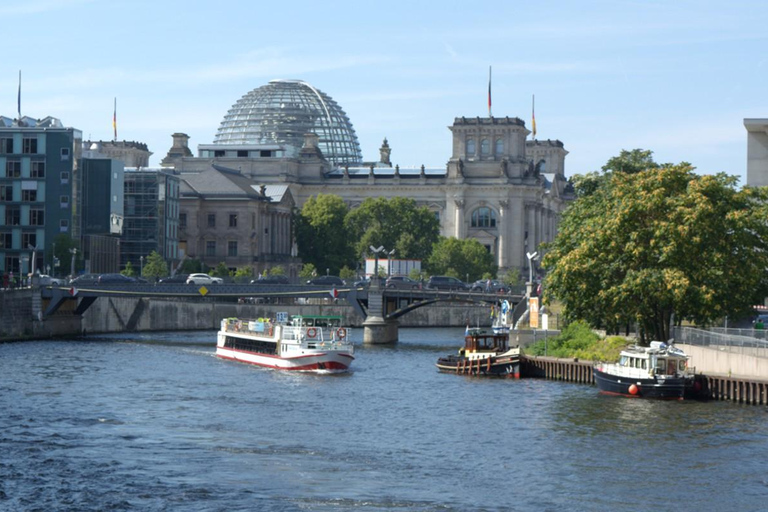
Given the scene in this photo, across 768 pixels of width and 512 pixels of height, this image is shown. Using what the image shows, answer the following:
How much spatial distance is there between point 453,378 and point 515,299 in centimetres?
4781

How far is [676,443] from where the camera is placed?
220 feet

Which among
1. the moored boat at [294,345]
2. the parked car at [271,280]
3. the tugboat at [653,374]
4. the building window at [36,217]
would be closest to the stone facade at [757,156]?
the moored boat at [294,345]

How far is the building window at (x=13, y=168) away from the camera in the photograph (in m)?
173

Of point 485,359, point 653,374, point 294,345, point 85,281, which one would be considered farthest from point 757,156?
point 85,281

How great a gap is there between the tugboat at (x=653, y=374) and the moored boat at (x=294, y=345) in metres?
23.8

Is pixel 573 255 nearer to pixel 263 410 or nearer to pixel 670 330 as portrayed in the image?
pixel 670 330

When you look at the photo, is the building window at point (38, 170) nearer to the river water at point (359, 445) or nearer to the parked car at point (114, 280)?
the parked car at point (114, 280)


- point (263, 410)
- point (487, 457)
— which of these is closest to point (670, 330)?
point (263, 410)

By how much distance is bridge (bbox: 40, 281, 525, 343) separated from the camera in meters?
139

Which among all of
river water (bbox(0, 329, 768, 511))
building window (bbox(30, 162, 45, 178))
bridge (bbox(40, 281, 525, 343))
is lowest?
river water (bbox(0, 329, 768, 511))

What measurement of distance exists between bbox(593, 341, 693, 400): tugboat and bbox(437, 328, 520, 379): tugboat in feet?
51.4

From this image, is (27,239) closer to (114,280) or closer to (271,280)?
(271,280)

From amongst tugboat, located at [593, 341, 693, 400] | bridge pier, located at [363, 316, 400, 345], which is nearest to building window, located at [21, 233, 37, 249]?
bridge pier, located at [363, 316, 400, 345]

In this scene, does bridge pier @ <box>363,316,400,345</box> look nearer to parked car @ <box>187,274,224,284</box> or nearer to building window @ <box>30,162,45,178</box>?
parked car @ <box>187,274,224,284</box>
